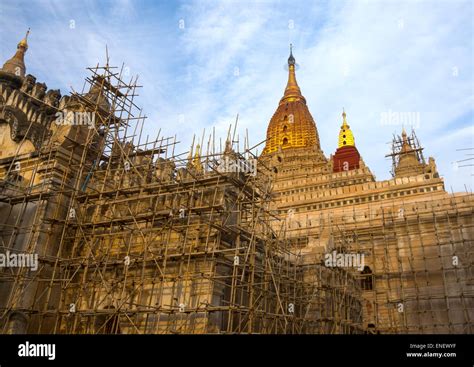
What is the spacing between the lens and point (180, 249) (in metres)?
15.6

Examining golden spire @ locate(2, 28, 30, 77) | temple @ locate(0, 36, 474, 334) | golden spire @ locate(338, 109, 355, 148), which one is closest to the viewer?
temple @ locate(0, 36, 474, 334)

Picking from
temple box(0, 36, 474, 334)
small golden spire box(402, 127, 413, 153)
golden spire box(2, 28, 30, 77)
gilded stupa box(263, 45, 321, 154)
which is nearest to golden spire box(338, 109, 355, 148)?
gilded stupa box(263, 45, 321, 154)

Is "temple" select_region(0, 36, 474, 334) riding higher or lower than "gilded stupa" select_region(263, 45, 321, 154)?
lower

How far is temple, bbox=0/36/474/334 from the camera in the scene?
591 inches

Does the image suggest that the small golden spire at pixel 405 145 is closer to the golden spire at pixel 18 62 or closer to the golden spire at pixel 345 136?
the golden spire at pixel 345 136

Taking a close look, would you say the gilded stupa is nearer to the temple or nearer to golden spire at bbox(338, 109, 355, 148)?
golden spire at bbox(338, 109, 355, 148)

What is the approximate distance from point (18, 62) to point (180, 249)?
33.5 m

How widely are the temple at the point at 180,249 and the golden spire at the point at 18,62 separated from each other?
12.7 metres

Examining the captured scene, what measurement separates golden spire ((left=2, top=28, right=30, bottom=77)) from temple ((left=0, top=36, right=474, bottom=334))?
500 inches

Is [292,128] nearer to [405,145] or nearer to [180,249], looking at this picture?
[405,145]

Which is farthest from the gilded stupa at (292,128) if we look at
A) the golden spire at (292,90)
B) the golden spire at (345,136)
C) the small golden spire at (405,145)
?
the small golden spire at (405,145)

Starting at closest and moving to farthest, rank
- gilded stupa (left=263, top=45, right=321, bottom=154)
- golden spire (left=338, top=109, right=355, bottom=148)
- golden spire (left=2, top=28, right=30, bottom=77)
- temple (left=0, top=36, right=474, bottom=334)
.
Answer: temple (left=0, top=36, right=474, bottom=334) → golden spire (left=2, top=28, right=30, bottom=77) → gilded stupa (left=263, top=45, right=321, bottom=154) → golden spire (left=338, top=109, right=355, bottom=148)
